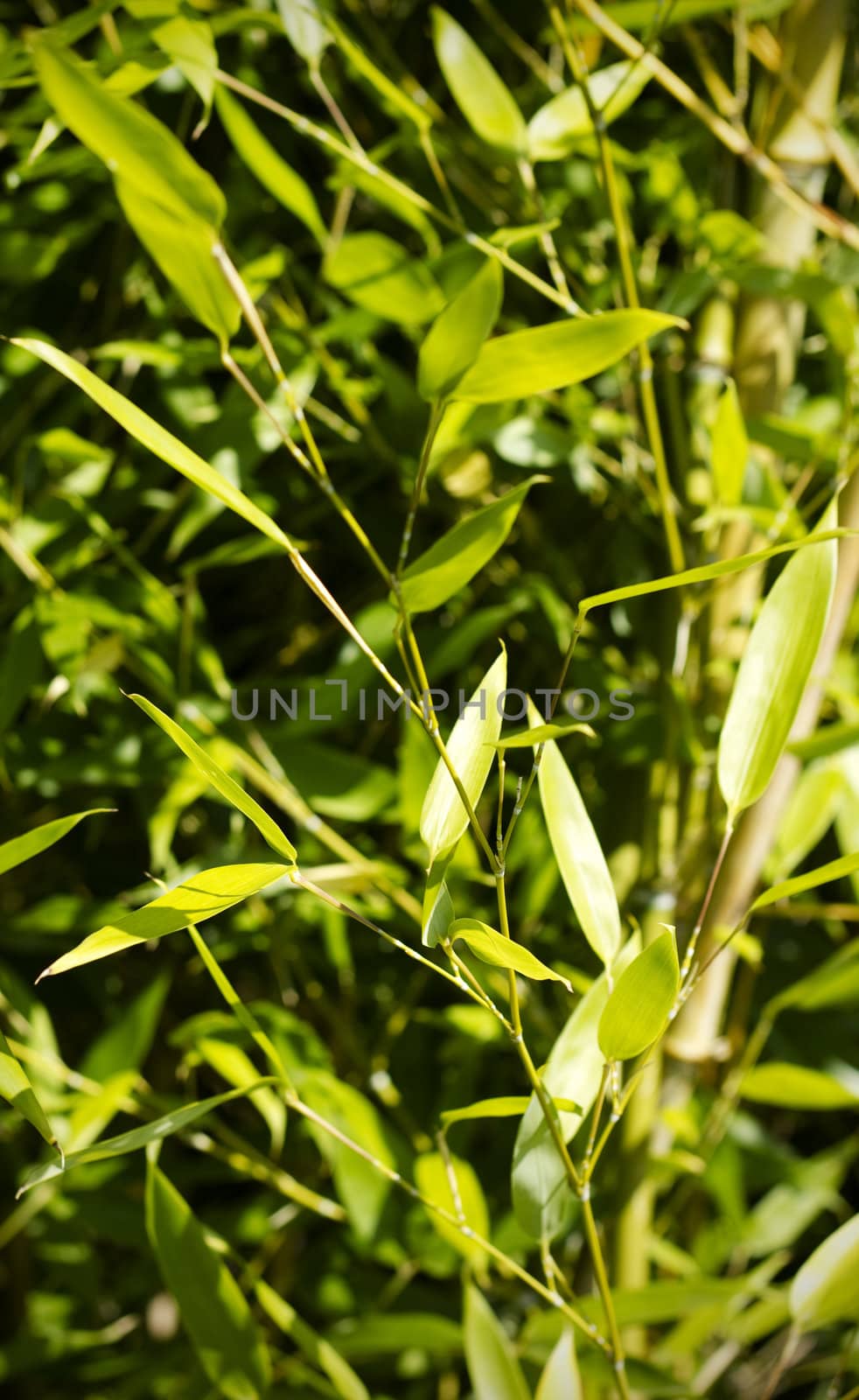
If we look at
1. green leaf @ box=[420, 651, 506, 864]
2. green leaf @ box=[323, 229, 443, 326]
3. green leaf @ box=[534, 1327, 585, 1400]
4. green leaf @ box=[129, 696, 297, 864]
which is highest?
green leaf @ box=[323, 229, 443, 326]

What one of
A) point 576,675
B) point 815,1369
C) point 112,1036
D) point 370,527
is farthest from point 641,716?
point 815,1369

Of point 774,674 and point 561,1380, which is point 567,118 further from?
point 561,1380

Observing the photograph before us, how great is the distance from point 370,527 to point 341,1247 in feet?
1.19

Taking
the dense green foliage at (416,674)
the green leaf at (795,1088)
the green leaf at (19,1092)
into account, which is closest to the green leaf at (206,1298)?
the dense green foliage at (416,674)

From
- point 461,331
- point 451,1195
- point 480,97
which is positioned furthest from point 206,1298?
point 480,97

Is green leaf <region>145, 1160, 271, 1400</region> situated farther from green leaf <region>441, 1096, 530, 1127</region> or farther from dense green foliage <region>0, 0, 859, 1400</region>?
green leaf <region>441, 1096, 530, 1127</region>

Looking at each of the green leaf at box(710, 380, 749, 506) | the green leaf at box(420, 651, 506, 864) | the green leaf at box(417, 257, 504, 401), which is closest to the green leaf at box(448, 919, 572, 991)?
the green leaf at box(420, 651, 506, 864)

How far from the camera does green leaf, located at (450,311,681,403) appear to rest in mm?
258

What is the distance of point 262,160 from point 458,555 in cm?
23

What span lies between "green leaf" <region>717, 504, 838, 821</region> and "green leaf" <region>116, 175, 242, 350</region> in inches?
6.5

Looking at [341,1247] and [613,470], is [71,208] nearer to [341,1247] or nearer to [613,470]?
[613,470]

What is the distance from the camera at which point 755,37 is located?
490mm

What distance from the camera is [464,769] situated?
28cm

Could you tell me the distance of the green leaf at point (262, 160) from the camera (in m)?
0.41
